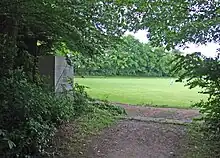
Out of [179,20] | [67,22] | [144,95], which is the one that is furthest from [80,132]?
[144,95]

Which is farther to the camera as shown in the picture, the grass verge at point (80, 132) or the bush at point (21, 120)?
the grass verge at point (80, 132)

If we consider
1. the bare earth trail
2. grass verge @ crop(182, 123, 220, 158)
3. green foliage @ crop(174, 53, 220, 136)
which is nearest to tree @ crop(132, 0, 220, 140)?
green foliage @ crop(174, 53, 220, 136)

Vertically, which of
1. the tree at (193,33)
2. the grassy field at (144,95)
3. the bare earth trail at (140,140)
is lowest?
the grassy field at (144,95)

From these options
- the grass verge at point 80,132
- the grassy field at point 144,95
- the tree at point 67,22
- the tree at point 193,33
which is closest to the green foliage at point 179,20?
the tree at point 193,33

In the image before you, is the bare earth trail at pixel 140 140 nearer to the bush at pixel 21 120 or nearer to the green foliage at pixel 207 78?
the green foliage at pixel 207 78

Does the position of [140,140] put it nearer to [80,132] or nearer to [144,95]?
[80,132]

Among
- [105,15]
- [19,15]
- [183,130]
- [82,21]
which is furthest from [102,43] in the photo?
[183,130]

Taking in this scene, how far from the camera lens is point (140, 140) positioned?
7.85m

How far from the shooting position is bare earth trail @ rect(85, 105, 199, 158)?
6.83 metres

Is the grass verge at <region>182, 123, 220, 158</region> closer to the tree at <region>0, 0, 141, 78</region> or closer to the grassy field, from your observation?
the tree at <region>0, 0, 141, 78</region>

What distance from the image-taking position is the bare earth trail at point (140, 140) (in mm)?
6832

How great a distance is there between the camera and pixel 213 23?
21.7ft

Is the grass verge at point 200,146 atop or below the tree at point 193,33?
below

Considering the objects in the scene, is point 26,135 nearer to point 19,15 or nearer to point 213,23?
point 19,15
